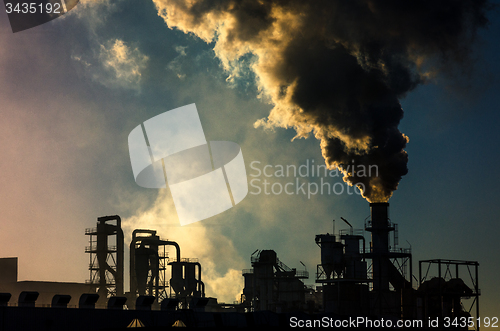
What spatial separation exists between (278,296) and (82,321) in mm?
24941

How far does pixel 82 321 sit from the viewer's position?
41781 mm

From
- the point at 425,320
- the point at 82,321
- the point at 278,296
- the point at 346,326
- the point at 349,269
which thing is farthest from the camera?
the point at 278,296

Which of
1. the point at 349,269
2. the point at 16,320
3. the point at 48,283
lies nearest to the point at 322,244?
the point at 349,269

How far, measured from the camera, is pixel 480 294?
52000 mm

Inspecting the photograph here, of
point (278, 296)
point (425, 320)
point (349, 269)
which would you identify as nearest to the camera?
point (425, 320)

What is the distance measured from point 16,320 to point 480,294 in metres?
34.2

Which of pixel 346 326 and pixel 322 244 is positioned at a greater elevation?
pixel 322 244

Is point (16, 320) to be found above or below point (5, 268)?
below

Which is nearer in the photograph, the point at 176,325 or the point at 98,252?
the point at 176,325

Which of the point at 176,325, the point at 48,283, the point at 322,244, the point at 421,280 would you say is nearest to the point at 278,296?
the point at 322,244

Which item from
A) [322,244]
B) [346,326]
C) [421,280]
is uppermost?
[322,244]

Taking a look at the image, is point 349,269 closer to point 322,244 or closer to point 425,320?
point 322,244

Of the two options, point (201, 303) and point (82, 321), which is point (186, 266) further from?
point (82, 321)

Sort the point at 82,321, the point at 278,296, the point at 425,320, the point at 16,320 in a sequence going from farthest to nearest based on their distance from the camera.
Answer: the point at 278,296, the point at 425,320, the point at 82,321, the point at 16,320
